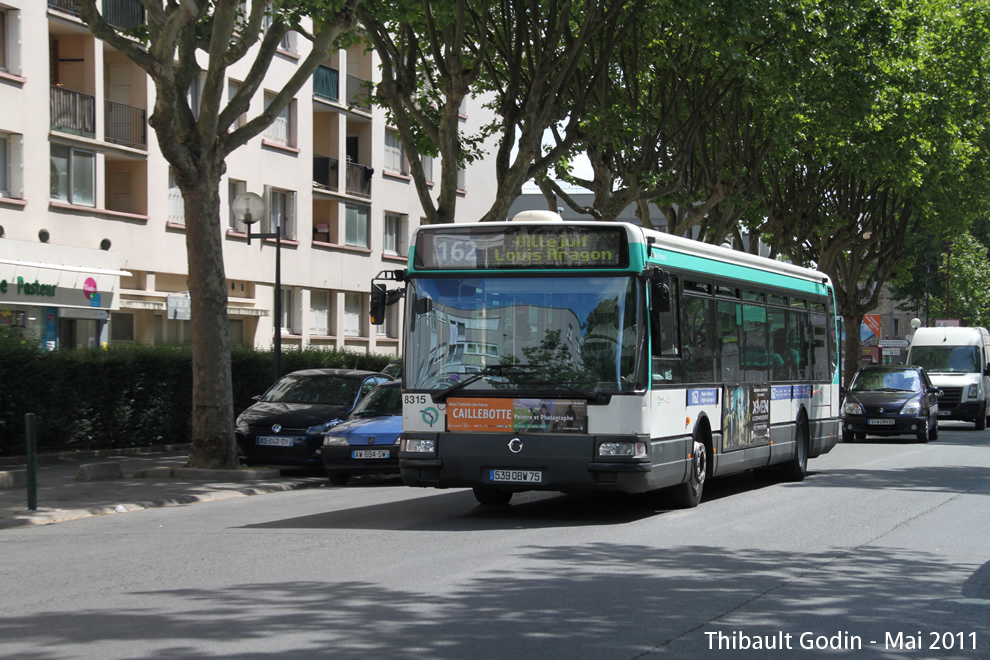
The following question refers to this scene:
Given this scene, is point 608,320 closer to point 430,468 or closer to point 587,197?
point 430,468

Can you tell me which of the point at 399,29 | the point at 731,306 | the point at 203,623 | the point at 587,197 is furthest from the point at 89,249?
the point at 587,197

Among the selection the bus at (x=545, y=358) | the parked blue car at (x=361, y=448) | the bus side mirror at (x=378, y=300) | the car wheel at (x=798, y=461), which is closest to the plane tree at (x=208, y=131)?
the parked blue car at (x=361, y=448)

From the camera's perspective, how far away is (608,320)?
38.4 ft

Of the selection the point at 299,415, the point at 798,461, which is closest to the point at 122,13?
the point at 299,415

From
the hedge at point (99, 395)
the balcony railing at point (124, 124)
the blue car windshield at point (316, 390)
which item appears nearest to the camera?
the hedge at point (99, 395)

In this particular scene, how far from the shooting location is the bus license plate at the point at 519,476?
465 inches

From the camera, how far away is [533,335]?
38.6 ft

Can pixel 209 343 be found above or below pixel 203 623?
above

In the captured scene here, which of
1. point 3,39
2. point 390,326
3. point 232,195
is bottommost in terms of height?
point 390,326

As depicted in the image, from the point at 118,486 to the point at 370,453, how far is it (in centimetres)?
334

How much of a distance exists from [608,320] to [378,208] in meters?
35.3

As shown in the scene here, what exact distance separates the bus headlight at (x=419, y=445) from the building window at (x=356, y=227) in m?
32.7

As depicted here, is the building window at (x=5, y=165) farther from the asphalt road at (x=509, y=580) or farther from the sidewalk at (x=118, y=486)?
the asphalt road at (x=509, y=580)

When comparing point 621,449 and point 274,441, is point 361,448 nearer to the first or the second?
point 274,441
